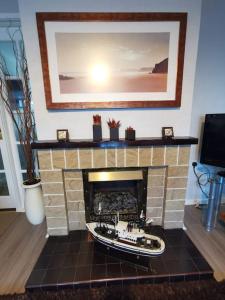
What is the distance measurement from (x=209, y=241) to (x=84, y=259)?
49.1 inches

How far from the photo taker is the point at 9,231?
198cm

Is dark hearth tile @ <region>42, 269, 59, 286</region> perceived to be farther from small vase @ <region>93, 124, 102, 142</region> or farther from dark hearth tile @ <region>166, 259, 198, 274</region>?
small vase @ <region>93, 124, 102, 142</region>

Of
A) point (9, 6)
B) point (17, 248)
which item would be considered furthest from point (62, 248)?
point (9, 6)

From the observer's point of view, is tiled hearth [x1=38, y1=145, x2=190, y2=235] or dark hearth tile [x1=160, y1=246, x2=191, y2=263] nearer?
dark hearth tile [x1=160, y1=246, x2=191, y2=263]

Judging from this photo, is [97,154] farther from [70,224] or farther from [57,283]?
[57,283]

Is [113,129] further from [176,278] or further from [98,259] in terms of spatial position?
[176,278]

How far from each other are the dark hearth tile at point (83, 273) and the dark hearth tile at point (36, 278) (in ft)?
0.90

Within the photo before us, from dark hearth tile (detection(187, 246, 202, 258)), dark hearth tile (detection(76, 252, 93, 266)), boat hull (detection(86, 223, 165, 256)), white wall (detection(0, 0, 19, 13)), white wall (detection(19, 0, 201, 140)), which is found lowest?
dark hearth tile (detection(76, 252, 93, 266))

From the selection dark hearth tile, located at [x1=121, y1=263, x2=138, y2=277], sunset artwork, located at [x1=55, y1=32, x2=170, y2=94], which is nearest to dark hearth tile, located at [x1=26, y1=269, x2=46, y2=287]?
dark hearth tile, located at [x1=121, y1=263, x2=138, y2=277]

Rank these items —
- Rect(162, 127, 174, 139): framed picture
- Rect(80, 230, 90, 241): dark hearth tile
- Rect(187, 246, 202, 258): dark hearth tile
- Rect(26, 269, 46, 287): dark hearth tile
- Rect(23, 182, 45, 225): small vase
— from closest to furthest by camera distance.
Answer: Rect(26, 269, 46, 287): dark hearth tile < Rect(187, 246, 202, 258): dark hearth tile < Rect(162, 127, 174, 139): framed picture < Rect(80, 230, 90, 241): dark hearth tile < Rect(23, 182, 45, 225): small vase

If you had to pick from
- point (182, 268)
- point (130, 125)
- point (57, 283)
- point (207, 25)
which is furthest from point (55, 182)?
point (207, 25)

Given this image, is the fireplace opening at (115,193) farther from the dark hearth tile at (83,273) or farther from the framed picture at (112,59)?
the framed picture at (112,59)

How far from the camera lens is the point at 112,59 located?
1.53 m

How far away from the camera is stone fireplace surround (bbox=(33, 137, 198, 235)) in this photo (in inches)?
64.1
